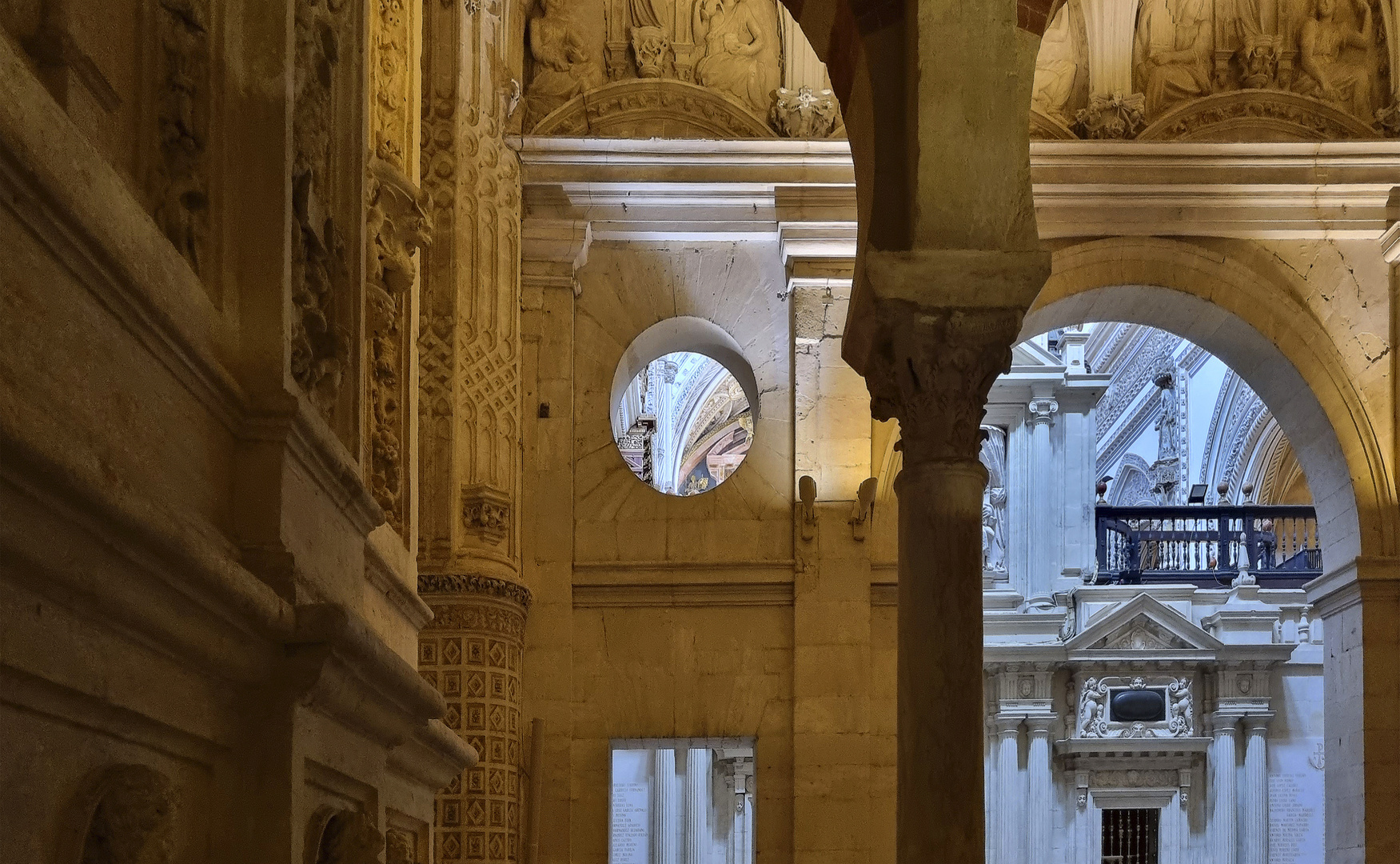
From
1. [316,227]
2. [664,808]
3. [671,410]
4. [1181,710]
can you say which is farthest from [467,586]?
[671,410]

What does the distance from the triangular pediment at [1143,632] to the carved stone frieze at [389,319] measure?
12.7 m

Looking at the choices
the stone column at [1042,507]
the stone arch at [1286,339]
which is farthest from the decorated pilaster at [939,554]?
the stone column at [1042,507]

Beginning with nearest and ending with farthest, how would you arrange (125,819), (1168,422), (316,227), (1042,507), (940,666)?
(125,819)
(316,227)
(940,666)
(1042,507)
(1168,422)

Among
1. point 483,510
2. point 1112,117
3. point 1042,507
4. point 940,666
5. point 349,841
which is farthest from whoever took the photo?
point 1042,507

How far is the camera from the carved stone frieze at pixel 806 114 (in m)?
12.9

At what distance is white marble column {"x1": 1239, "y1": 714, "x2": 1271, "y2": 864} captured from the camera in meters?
18.5

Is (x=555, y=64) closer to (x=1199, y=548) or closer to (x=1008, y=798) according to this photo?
(x=1008, y=798)

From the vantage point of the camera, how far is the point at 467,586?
11172mm

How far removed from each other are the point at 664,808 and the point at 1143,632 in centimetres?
576

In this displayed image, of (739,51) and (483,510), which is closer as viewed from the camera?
(483,510)

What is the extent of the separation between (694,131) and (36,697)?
1043 cm

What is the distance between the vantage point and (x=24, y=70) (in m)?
3.07

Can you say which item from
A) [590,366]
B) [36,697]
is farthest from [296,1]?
[590,366]

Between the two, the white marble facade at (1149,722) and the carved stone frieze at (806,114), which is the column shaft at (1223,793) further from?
the carved stone frieze at (806,114)
